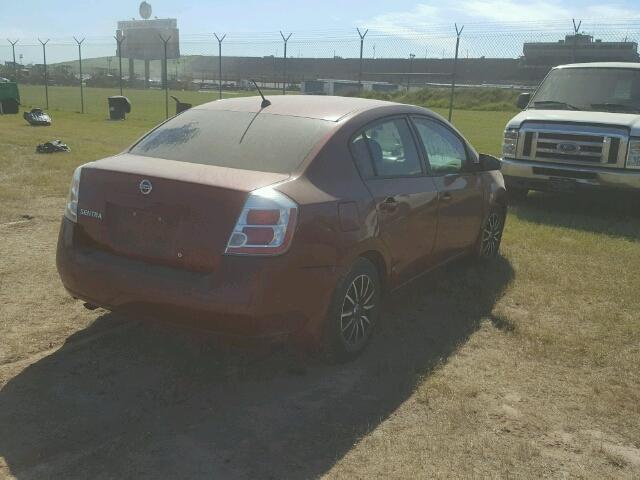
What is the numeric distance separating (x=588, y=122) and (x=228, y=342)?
661 cm

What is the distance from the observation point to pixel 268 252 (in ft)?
11.3

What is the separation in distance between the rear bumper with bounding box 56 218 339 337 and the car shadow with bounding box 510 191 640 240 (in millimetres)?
5457

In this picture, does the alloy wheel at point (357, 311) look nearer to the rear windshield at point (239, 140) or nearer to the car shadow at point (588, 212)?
the rear windshield at point (239, 140)

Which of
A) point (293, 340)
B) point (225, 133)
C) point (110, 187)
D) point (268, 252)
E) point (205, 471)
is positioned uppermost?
point (225, 133)

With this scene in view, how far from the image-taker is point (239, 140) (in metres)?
4.16

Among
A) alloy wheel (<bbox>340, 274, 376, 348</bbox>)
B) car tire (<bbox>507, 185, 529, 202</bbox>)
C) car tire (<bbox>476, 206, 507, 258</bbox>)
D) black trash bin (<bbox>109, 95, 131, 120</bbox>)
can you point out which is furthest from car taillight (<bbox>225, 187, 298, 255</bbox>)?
black trash bin (<bbox>109, 95, 131, 120</bbox>)

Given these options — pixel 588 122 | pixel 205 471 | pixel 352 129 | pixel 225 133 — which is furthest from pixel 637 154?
pixel 205 471

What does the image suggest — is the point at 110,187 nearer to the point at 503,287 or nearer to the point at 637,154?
the point at 503,287

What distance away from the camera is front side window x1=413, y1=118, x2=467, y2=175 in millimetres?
5059

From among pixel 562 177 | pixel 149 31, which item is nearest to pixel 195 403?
pixel 562 177

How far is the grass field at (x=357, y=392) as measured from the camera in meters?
3.12

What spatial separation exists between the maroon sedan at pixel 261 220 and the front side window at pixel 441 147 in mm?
178

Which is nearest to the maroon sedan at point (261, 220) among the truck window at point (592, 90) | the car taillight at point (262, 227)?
the car taillight at point (262, 227)

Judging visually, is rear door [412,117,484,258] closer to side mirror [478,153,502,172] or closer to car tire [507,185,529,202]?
side mirror [478,153,502,172]
